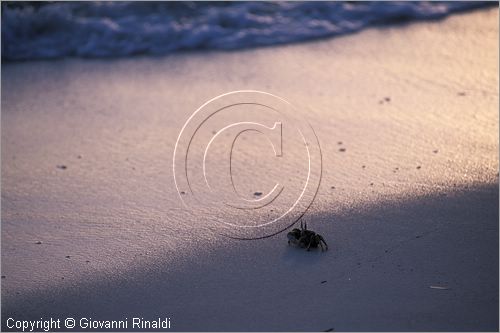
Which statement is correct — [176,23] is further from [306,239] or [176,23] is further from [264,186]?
[306,239]

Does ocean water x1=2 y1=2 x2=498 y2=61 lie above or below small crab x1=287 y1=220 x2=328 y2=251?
above

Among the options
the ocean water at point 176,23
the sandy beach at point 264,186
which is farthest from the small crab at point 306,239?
the ocean water at point 176,23

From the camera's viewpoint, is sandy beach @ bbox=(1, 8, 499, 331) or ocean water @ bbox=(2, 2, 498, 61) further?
ocean water @ bbox=(2, 2, 498, 61)

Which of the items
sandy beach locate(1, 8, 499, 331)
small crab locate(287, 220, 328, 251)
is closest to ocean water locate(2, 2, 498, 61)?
sandy beach locate(1, 8, 499, 331)

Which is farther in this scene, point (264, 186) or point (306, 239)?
point (264, 186)

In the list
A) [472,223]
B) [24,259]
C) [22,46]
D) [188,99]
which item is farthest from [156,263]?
[22,46]

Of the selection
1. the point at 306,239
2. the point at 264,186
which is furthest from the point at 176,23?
the point at 306,239

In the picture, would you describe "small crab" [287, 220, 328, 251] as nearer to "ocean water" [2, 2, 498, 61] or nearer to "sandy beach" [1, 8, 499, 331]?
"sandy beach" [1, 8, 499, 331]
